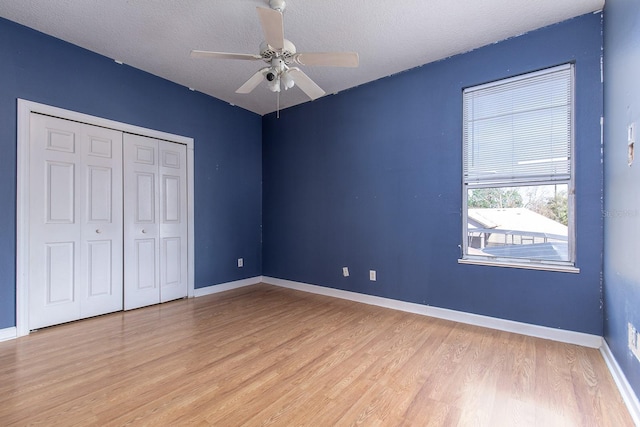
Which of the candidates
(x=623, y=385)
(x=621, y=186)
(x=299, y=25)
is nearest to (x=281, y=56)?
(x=299, y=25)

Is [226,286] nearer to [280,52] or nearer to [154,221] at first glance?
[154,221]

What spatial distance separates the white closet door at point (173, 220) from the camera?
3.69 m

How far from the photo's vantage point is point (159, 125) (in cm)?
364

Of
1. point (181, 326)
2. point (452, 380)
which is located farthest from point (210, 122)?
point (452, 380)

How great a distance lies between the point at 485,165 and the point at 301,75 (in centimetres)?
201

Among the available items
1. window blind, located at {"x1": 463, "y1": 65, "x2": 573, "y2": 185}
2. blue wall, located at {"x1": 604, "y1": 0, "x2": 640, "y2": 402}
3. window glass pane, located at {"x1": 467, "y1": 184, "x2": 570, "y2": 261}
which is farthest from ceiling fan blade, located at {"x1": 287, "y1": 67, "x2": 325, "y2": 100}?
blue wall, located at {"x1": 604, "y1": 0, "x2": 640, "y2": 402}

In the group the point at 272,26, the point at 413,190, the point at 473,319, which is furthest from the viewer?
the point at 413,190

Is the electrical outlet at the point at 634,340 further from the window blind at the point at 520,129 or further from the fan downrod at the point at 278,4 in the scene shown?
the fan downrod at the point at 278,4

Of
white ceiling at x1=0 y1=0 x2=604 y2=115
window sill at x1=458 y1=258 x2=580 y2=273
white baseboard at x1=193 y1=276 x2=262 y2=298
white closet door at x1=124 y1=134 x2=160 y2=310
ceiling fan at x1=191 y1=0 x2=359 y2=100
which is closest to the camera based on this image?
ceiling fan at x1=191 y1=0 x2=359 y2=100

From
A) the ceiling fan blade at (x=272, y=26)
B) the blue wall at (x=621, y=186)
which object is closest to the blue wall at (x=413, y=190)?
the blue wall at (x=621, y=186)

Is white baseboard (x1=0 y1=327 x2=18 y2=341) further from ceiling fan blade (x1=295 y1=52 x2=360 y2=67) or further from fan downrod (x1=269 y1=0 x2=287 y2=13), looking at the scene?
fan downrod (x1=269 y1=0 x2=287 y2=13)

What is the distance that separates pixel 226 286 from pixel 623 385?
4.15m

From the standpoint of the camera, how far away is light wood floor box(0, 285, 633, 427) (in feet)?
5.27

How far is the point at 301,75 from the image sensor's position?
246 cm
